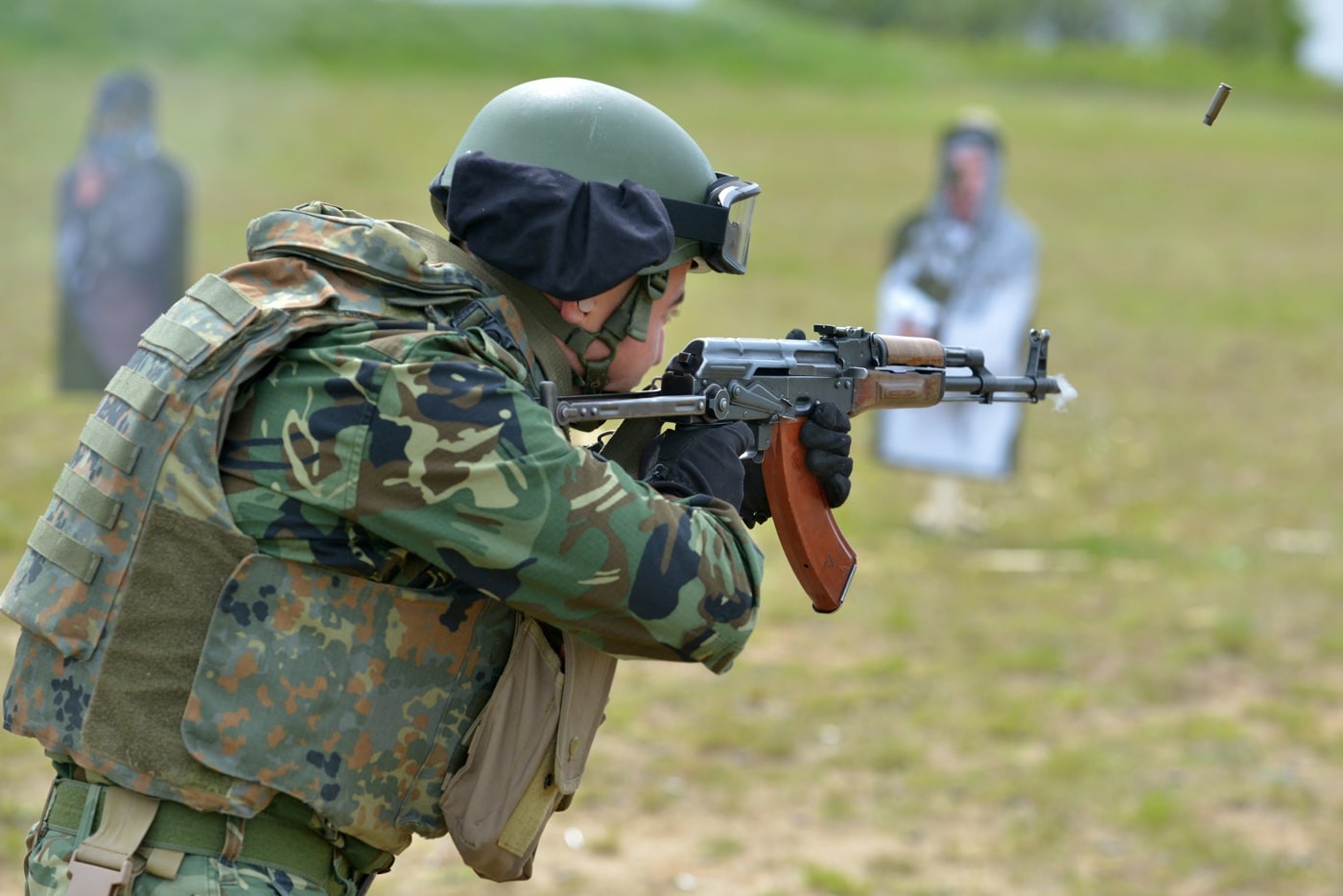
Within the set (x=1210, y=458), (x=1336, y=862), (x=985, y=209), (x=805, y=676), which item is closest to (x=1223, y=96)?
(x=1336, y=862)

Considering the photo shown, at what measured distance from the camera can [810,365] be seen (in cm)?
333

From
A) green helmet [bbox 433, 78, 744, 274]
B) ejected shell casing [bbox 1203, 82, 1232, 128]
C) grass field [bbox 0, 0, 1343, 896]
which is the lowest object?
grass field [bbox 0, 0, 1343, 896]

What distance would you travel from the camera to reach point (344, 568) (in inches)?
94.0

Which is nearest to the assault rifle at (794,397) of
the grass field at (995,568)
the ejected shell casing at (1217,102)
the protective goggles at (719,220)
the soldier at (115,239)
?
the protective goggles at (719,220)

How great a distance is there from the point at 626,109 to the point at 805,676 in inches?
206

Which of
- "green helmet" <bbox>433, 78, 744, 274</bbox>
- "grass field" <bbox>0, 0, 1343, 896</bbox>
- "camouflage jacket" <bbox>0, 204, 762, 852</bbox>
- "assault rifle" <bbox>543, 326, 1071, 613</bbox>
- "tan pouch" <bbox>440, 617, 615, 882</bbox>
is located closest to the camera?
"camouflage jacket" <bbox>0, 204, 762, 852</bbox>

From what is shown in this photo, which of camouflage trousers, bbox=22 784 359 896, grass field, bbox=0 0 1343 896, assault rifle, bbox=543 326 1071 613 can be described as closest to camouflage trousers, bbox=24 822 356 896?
camouflage trousers, bbox=22 784 359 896

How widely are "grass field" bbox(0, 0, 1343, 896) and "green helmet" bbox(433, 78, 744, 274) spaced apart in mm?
3299

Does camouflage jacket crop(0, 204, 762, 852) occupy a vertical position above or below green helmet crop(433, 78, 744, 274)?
below

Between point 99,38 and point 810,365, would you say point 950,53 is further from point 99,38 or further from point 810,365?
point 810,365

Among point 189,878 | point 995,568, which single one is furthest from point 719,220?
point 995,568

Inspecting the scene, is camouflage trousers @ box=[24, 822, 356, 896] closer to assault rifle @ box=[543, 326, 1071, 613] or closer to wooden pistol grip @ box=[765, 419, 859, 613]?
assault rifle @ box=[543, 326, 1071, 613]

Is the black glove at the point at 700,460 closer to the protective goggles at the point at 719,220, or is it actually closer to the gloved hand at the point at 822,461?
the gloved hand at the point at 822,461

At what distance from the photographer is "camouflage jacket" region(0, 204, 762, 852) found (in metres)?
2.30
